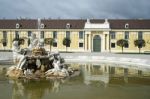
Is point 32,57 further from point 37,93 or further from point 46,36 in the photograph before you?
point 46,36

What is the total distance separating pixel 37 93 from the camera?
1409 cm

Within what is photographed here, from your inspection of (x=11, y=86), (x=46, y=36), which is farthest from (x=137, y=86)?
(x=46, y=36)

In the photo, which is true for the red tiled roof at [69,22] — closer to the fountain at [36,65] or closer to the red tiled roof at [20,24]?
the red tiled roof at [20,24]

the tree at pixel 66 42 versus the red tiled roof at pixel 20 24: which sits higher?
the red tiled roof at pixel 20 24

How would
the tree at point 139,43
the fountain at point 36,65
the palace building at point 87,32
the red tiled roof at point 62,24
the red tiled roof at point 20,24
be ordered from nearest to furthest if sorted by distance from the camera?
the fountain at point 36,65
the tree at point 139,43
the palace building at point 87,32
the red tiled roof at point 62,24
the red tiled roof at point 20,24

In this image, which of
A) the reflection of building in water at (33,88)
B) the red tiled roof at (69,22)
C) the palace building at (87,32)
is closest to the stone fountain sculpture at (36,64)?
the reflection of building in water at (33,88)

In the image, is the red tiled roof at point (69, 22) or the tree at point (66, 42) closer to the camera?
the tree at point (66, 42)

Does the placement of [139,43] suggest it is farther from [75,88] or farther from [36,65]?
[75,88]

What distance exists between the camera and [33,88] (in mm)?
15461

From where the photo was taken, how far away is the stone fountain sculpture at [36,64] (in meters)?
19.7

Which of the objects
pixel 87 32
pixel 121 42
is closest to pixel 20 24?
pixel 87 32

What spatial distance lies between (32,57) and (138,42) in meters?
38.8

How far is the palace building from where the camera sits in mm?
58719

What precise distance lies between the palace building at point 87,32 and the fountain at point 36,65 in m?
36.1
